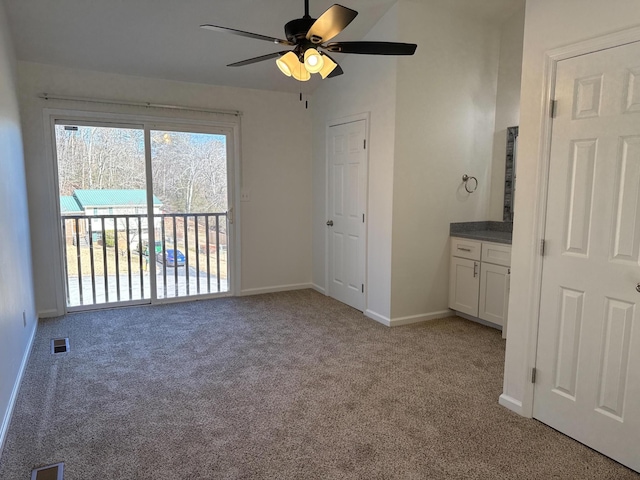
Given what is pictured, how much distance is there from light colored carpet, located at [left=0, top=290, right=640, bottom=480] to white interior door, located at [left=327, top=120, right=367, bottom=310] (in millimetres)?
781

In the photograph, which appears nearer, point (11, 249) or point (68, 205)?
point (11, 249)

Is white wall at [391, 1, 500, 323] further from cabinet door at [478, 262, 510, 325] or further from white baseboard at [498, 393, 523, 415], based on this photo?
white baseboard at [498, 393, 523, 415]

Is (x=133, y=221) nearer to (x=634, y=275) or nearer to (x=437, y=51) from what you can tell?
(x=437, y=51)

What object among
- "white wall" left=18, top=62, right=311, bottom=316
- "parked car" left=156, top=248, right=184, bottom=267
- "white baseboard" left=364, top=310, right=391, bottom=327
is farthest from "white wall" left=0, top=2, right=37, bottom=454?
"white baseboard" left=364, top=310, right=391, bottom=327

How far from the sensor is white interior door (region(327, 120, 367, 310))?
4250 millimetres

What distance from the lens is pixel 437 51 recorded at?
379 cm

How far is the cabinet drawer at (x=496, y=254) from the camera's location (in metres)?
3.62

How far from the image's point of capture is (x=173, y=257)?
15.7 feet

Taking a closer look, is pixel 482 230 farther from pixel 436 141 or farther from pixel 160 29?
pixel 160 29

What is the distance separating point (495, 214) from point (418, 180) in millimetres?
1072

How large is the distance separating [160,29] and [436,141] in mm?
2683

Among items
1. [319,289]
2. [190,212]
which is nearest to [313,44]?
[190,212]

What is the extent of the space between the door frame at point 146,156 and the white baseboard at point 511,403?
329 centimetres

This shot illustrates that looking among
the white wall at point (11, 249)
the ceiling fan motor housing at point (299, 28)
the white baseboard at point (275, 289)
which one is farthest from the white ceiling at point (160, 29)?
the white baseboard at point (275, 289)
